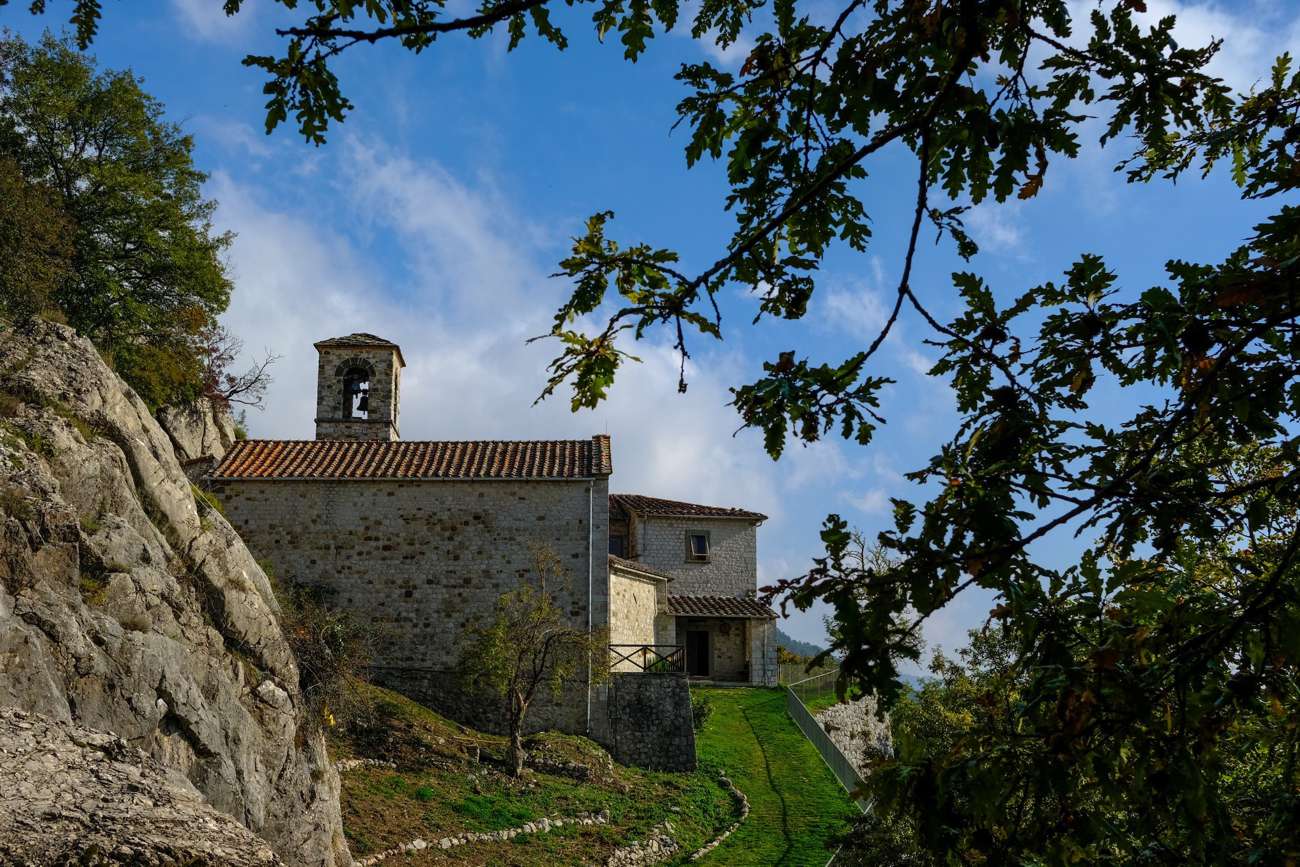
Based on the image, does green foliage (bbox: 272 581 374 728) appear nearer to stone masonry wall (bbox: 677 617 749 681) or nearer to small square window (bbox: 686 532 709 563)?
stone masonry wall (bbox: 677 617 749 681)

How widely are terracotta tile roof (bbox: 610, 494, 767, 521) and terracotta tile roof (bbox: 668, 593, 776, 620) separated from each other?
126 inches

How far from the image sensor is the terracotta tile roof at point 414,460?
23.7 meters

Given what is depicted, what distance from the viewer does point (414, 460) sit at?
2452cm

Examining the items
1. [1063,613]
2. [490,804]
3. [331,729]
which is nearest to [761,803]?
[490,804]

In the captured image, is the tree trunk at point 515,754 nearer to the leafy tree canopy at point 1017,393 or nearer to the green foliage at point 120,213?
the green foliage at point 120,213

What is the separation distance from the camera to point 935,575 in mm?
2617

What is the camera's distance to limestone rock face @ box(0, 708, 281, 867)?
16.9 ft

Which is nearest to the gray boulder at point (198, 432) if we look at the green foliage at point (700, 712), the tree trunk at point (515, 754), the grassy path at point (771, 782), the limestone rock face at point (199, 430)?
the limestone rock face at point (199, 430)

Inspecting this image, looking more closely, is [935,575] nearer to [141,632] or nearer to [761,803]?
[141,632]

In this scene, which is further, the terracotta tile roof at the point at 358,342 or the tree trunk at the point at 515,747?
the terracotta tile roof at the point at 358,342

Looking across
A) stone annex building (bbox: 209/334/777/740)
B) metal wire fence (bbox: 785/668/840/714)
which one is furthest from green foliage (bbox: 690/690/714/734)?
metal wire fence (bbox: 785/668/840/714)

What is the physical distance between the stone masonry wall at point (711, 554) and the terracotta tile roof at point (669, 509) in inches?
10.1

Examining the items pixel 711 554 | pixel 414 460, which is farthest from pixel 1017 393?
pixel 711 554

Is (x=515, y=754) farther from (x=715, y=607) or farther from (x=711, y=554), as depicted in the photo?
(x=711, y=554)
